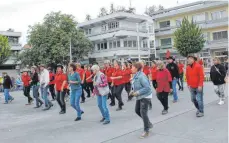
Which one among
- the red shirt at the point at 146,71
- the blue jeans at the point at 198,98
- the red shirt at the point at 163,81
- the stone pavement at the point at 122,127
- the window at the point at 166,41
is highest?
the window at the point at 166,41

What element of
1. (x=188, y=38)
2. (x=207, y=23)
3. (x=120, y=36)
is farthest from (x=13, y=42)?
(x=207, y=23)

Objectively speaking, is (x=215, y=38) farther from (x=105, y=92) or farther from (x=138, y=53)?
(x=105, y=92)

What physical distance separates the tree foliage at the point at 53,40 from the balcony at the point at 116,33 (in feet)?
13.8

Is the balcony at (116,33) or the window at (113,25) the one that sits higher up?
the window at (113,25)

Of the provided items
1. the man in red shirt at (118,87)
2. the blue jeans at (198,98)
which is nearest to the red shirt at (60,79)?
the man in red shirt at (118,87)

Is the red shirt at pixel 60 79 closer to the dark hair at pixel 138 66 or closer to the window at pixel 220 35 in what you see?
the dark hair at pixel 138 66

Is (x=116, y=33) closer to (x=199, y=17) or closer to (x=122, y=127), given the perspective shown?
(x=199, y=17)

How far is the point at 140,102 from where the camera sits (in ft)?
20.3

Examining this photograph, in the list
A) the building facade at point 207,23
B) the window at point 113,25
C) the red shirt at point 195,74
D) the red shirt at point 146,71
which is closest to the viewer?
the red shirt at point 195,74

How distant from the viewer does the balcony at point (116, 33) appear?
4091 centimetres

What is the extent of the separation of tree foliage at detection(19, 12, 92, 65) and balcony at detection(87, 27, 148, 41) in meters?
4.22

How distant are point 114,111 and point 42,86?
323 cm

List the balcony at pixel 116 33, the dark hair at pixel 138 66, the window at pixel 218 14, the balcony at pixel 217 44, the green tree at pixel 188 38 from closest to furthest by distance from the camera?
the dark hair at pixel 138 66 < the green tree at pixel 188 38 < the balcony at pixel 217 44 < the window at pixel 218 14 < the balcony at pixel 116 33

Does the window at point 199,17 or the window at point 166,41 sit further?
the window at point 166,41
